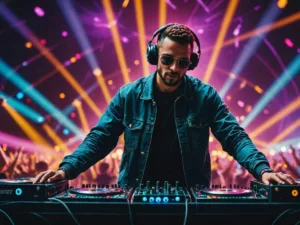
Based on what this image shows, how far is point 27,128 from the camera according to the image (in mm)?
5090

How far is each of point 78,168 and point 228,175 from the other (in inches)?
137

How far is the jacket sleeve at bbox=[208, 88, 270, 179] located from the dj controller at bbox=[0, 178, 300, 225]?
40cm

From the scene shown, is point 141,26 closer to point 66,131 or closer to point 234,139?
point 66,131

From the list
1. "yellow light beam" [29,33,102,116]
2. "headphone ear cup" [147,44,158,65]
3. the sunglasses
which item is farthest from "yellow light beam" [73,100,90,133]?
the sunglasses

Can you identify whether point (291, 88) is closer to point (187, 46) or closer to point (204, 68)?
point (204, 68)

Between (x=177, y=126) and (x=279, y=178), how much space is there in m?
0.84

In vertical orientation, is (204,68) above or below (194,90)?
above

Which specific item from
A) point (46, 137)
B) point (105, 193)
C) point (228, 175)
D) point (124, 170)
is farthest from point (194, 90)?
point (46, 137)

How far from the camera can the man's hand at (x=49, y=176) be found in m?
1.46

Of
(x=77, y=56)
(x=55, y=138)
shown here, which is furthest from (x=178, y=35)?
(x=55, y=138)

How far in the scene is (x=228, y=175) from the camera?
497 centimetres

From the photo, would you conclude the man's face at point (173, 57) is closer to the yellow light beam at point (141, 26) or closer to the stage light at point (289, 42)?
the yellow light beam at point (141, 26)

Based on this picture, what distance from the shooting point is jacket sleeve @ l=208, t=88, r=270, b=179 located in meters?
1.79

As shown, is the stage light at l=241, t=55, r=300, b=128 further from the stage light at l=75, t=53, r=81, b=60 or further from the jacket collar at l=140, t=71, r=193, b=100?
the jacket collar at l=140, t=71, r=193, b=100
